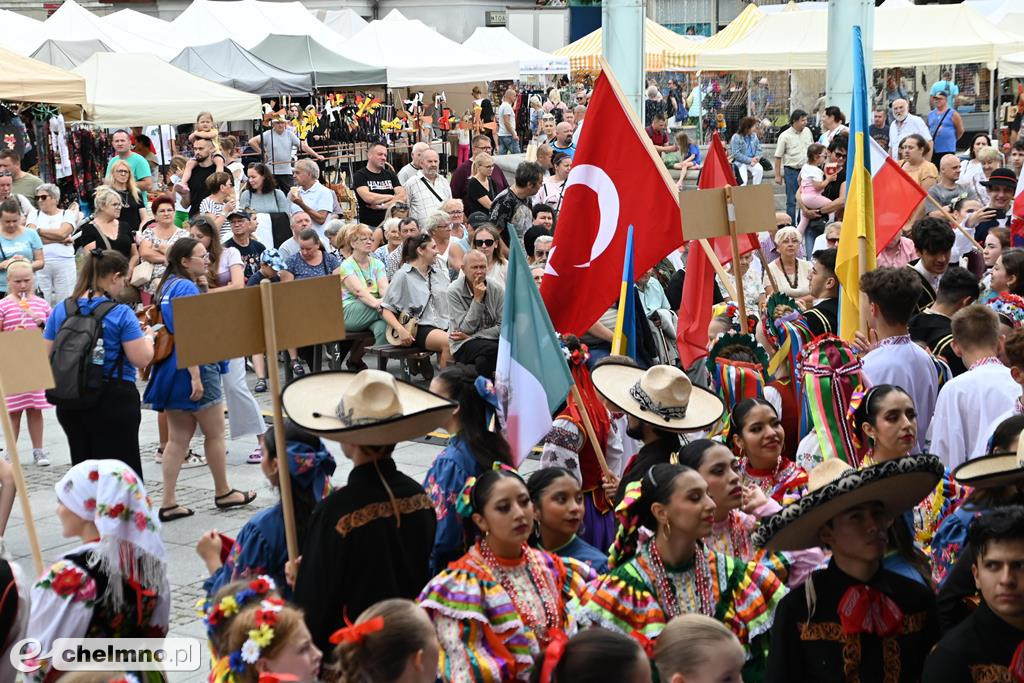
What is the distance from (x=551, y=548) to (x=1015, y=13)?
23865mm

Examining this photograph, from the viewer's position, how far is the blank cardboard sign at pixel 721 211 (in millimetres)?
7750

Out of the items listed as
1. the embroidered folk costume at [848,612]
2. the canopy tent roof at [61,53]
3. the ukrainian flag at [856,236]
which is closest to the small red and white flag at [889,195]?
the ukrainian flag at [856,236]

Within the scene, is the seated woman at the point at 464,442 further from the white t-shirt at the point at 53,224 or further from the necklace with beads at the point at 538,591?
the white t-shirt at the point at 53,224

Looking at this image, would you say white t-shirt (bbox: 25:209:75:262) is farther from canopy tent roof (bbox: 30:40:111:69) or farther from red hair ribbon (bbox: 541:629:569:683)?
canopy tent roof (bbox: 30:40:111:69)

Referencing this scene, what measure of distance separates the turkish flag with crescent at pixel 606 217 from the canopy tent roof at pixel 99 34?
19902mm

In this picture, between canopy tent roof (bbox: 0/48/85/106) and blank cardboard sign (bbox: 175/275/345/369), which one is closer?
blank cardboard sign (bbox: 175/275/345/369)

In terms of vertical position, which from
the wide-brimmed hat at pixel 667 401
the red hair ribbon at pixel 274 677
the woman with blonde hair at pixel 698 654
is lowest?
the red hair ribbon at pixel 274 677

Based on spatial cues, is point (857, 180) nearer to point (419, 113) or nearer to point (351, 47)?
point (351, 47)

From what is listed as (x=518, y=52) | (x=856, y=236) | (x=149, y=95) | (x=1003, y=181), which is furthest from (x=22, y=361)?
(x=518, y=52)

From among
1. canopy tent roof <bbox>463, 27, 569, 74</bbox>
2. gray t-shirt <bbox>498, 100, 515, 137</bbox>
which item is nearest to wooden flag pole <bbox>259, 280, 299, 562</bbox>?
gray t-shirt <bbox>498, 100, 515, 137</bbox>

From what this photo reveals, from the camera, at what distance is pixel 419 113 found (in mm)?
30578

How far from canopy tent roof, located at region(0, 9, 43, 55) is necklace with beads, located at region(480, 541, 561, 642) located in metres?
24.8

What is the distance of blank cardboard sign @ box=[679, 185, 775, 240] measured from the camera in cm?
775

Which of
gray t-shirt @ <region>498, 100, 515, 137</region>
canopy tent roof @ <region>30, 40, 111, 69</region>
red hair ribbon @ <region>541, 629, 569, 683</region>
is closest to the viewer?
red hair ribbon @ <region>541, 629, 569, 683</region>
